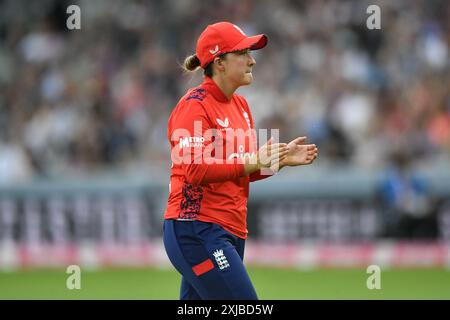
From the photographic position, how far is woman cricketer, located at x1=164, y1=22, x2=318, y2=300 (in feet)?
21.8

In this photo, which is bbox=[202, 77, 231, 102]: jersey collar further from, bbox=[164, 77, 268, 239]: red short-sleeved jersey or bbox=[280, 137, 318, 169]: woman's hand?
bbox=[280, 137, 318, 169]: woman's hand

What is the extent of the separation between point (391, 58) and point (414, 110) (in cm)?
141

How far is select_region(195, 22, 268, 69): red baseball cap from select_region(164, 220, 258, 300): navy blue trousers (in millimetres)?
1141

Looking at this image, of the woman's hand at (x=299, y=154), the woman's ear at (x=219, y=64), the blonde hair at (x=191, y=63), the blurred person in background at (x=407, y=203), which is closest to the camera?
the woman's hand at (x=299, y=154)

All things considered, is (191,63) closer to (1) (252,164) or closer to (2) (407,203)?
(1) (252,164)

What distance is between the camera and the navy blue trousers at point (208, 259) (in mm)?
6660

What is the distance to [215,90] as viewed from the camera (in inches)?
277

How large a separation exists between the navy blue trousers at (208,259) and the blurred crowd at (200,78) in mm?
8606

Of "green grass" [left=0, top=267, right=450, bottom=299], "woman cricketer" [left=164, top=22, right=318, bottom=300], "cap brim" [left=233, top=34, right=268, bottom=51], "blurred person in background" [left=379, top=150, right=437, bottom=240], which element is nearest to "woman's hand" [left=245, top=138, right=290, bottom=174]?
"woman cricketer" [left=164, top=22, right=318, bottom=300]

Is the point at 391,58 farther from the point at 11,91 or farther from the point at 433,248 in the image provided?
the point at 11,91

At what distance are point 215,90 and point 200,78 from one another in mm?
8666

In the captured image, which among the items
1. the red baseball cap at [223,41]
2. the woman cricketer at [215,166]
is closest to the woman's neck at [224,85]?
the woman cricketer at [215,166]

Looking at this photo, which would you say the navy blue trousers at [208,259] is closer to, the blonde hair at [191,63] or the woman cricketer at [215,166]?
the woman cricketer at [215,166]

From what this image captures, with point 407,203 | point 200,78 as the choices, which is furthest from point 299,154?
point 200,78
